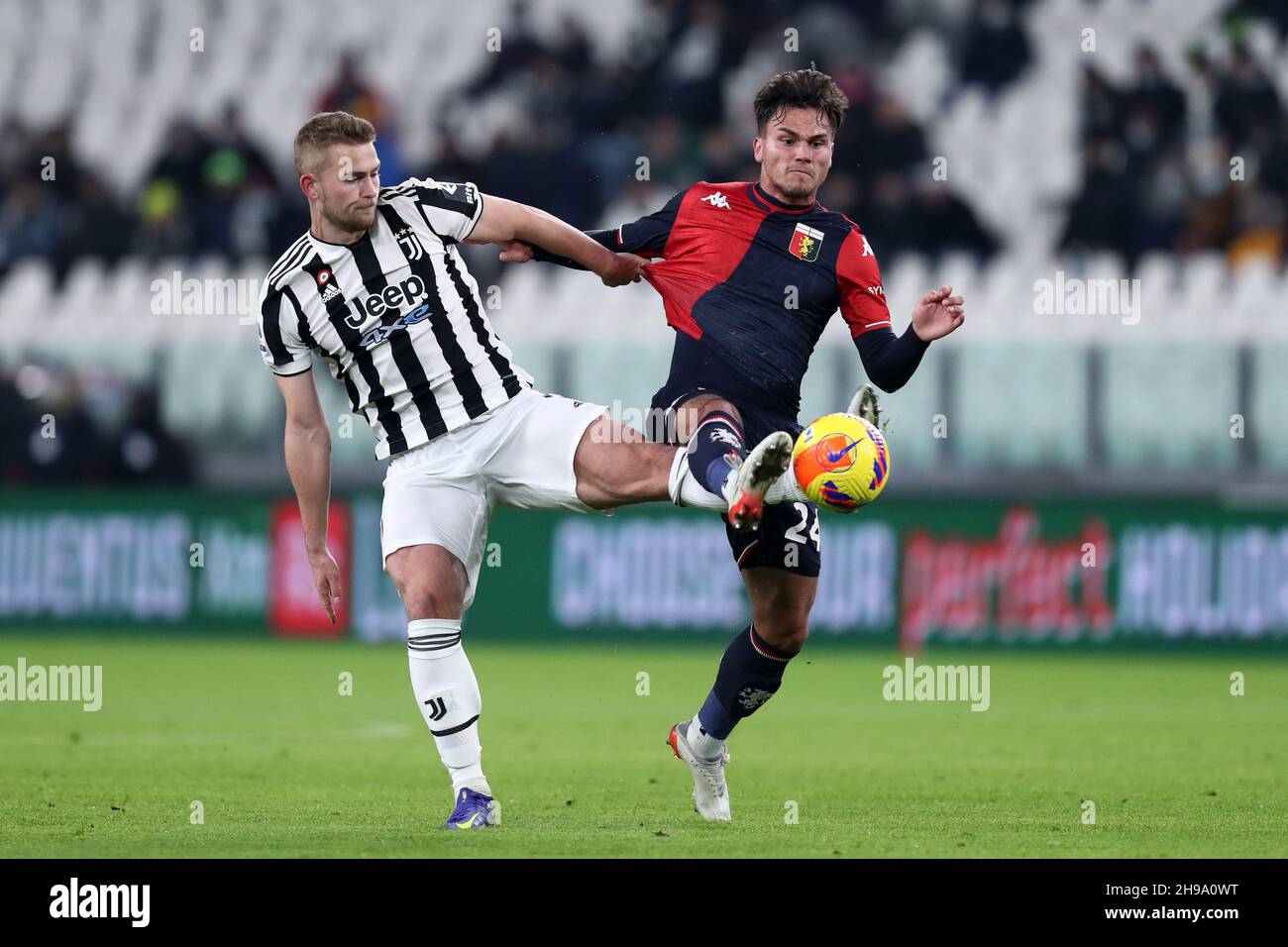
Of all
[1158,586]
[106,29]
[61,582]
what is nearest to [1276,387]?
[1158,586]

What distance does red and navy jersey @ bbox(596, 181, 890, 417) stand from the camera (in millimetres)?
7414

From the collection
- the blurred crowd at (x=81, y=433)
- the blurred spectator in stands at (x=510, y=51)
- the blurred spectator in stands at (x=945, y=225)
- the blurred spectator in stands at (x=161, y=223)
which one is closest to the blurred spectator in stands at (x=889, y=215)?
the blurred spectator in stands at (x=945, y=225)

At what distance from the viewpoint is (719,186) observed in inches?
310

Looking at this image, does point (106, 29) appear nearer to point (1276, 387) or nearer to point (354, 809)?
point (1276, 387)

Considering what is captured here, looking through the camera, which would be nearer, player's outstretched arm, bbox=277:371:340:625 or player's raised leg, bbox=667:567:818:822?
player's outstretched arm, bbox=277:371:340:625

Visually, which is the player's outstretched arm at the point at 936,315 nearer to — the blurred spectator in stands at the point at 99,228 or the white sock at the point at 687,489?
the white sock at the point at 687,489

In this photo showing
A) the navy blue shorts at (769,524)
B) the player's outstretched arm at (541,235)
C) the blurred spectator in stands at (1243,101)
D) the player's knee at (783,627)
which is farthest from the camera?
the blurred spectator in stands at (1243,101)

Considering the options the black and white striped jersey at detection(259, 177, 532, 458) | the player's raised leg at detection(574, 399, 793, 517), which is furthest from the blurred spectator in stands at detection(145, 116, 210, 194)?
the player's raised leg at detection(574, 399, 793, 517)

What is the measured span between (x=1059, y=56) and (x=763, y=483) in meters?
15.4

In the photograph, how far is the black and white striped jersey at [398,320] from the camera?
6.99m

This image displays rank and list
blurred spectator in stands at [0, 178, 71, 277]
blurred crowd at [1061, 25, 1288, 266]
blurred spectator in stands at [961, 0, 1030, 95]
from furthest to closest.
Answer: blurred spectator in stands at [961, 0, 1030, 95]
blurred spectator in stands at [0, 178, 71, 277]
blurred crowd at [1061, 25, 1288, 266]

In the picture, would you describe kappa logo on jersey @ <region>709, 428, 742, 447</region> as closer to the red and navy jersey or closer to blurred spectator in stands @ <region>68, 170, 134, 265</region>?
the red and navy jersey

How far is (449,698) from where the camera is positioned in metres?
6.97

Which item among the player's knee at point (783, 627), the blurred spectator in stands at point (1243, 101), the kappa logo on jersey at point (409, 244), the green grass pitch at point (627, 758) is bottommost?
the green grass pitch at point (627, 758)
